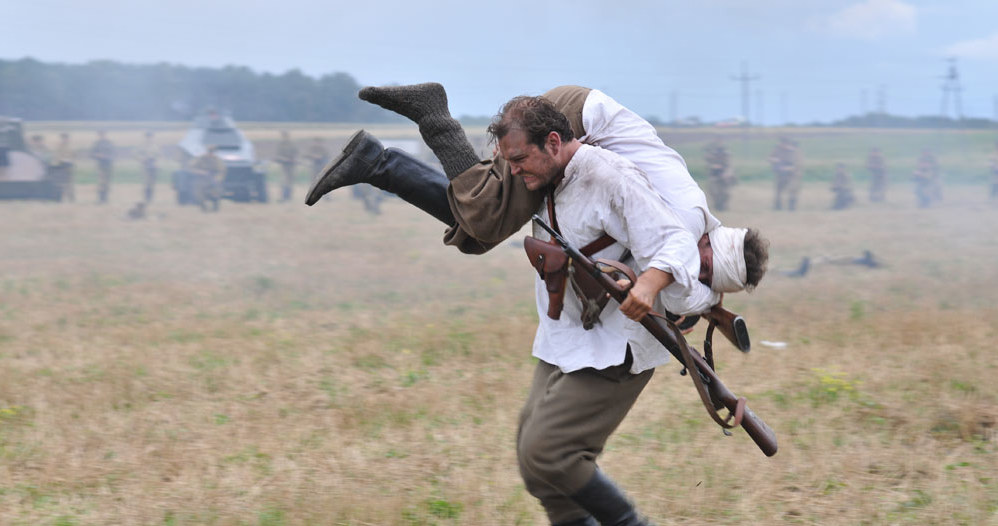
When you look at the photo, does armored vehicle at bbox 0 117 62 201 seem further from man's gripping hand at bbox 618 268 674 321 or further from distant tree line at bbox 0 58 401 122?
man's gripping hand at bbox 618 268 674 321

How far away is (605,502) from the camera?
3.17 meters

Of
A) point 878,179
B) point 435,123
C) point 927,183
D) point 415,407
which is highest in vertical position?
point 435,123

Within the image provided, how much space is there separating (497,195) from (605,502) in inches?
41.6

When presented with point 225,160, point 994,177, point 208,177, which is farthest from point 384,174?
point 994,177

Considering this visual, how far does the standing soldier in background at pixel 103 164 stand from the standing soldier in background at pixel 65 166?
56 cm

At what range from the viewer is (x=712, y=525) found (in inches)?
154

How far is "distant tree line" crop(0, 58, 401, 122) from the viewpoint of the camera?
81.8 feet

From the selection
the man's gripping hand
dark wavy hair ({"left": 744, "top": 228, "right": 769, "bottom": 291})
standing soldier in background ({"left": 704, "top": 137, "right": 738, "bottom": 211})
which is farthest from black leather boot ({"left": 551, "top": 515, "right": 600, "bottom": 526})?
standing soldier in background ({"left": 704, "top": 137, "right": 738, "bottom": 211})

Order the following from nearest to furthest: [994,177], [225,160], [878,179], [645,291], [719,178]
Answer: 1. [645,291]
2. [225,160]
3. [719,178]
4. [994,177]
5. [878,179]

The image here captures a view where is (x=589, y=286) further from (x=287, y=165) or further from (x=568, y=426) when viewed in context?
(x=287, y=165)

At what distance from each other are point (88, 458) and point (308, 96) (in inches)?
1059

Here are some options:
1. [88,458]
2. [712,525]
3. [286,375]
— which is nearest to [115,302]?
[286,375]

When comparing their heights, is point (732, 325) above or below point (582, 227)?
below

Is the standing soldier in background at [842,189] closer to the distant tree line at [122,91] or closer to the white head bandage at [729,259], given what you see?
the distant tree line at [122,91]
